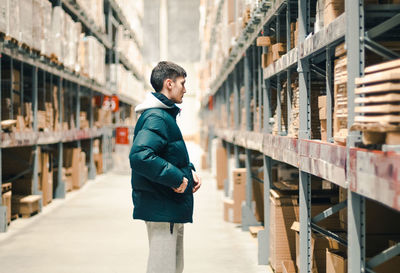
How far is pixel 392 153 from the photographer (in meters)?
2.22

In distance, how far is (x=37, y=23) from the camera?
27.2 feet

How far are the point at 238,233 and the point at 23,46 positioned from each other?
4166mm

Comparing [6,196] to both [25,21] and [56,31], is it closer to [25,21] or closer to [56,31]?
[25,21]

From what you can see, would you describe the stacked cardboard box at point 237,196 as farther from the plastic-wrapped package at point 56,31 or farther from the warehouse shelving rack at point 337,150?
the plastic-wrapped package at point 56,31

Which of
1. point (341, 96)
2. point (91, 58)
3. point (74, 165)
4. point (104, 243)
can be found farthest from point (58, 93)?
point (341, 96)

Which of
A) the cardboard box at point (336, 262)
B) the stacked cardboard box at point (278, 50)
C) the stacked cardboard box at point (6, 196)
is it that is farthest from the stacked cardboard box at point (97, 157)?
the cardboard box at point (336, 262)

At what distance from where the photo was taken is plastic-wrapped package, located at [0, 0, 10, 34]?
6738 millimetres

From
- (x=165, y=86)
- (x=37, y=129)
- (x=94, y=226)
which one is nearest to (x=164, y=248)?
(x=165, y=86)

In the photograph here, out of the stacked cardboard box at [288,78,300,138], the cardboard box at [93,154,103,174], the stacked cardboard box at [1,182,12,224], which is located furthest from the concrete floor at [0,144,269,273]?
the cardboard box at [93,154,103,174]

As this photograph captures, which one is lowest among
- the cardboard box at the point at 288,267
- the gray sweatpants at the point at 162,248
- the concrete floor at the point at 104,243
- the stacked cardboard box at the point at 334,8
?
the concrete floor at the point at 104,243

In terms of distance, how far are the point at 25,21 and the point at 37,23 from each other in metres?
0.61

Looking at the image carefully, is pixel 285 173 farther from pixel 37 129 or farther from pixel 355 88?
pixel 355 88

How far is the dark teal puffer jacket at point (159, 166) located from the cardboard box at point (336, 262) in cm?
107

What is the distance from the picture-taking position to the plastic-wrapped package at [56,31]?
9.24 metres
